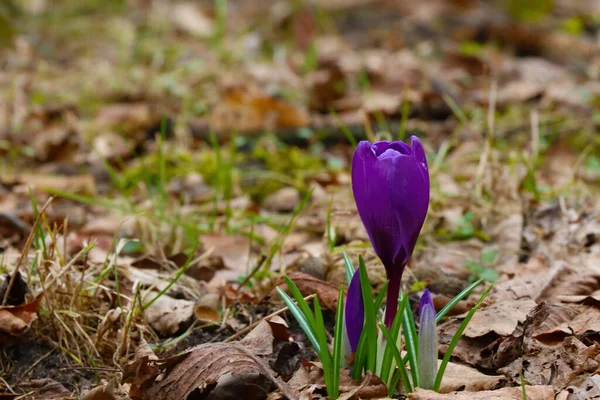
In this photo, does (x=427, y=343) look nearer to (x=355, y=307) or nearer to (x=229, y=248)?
(x=355, y=307)

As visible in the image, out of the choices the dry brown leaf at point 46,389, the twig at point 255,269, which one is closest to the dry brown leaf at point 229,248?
the twig at point 255,269

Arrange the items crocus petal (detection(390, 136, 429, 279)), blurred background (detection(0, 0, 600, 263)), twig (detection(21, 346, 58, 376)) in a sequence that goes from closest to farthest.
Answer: crocus petal (detection(390, 136, 429, 279)) → twig (detection(21, 346, 58, 376)) → blurred background (detection(0, 0, 600, 263))

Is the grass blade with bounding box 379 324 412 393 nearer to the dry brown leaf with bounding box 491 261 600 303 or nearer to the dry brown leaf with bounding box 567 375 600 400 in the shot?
the dry brown leaf with bounding box 567 375 600 400

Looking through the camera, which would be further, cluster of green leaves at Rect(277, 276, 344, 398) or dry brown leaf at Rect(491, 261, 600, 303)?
dry brown leaf at Rect(491, 261, 600, 303)

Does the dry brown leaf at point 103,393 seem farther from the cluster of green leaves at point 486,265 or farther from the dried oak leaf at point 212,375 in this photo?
the cluster of green leaves at point 486,265

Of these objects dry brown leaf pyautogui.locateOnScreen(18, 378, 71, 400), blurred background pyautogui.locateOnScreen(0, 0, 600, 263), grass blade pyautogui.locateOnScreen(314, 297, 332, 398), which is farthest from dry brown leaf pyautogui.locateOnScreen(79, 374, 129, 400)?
blurred background pyautogui.locateOnScreen(0, 0, 600, 263)

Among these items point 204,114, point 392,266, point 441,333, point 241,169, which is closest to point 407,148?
point 392,266

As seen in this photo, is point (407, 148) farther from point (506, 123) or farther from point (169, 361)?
point (506, 123)
